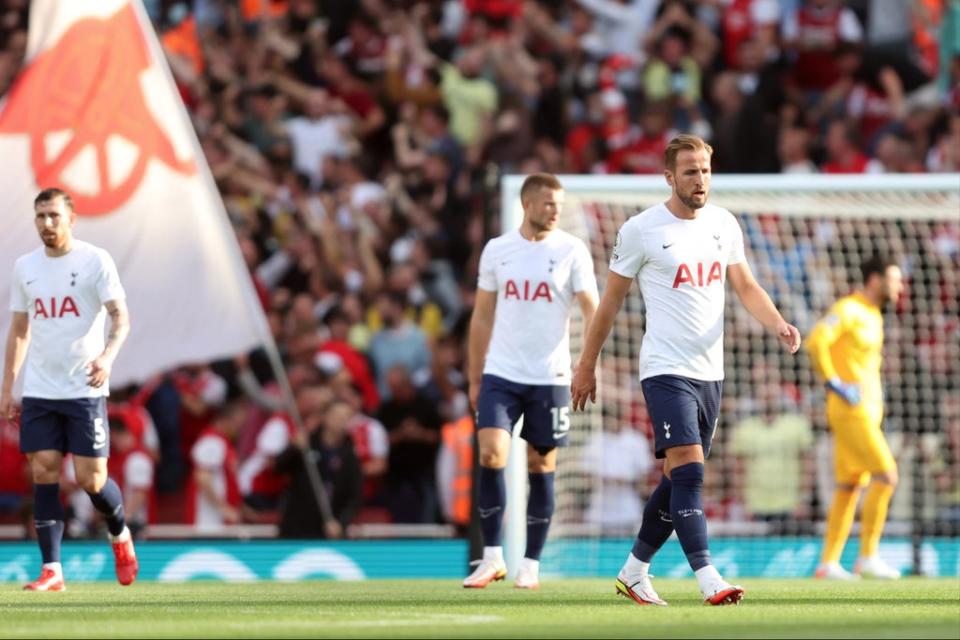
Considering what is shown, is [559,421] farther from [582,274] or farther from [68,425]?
[68,425]

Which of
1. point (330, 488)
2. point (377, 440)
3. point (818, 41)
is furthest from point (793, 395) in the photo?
point (818, 41)

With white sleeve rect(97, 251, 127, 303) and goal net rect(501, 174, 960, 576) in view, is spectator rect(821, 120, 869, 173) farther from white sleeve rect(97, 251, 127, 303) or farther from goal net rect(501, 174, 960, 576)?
white sleeve rect(97, 251, 127, 303)

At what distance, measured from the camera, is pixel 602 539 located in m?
14.7

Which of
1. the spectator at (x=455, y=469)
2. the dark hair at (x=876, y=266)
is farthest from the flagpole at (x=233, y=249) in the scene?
the dark hair at (x=876, y=266)

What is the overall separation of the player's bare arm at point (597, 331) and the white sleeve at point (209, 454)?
777 centimetres

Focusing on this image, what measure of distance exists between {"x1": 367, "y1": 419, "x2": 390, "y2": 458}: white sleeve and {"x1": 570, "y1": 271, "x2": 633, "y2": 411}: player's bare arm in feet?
25.3

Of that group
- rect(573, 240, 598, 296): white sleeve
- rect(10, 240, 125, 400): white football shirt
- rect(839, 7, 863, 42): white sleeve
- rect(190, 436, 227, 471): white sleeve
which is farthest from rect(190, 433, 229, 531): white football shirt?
rect(839, 7, 863, 42): white sleeve

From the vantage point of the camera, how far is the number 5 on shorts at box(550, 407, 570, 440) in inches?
416

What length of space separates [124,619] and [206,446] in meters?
8.12

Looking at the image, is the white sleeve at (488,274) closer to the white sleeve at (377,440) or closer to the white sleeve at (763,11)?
the white sleeve at (377,440)

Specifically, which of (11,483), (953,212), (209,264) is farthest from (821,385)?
(11,483)

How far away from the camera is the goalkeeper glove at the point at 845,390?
13117mm

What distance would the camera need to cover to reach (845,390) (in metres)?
13.1

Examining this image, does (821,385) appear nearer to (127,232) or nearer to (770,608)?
(127,232)
